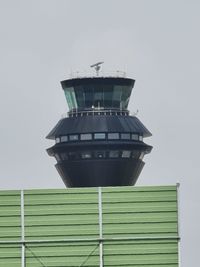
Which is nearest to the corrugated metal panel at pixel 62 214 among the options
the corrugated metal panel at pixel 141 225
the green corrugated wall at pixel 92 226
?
the green corrugated wall at pixel 92 226

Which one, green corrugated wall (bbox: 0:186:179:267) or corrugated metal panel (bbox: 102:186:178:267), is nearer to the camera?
corrugated metal panel (bbox: 102:186:178:267)

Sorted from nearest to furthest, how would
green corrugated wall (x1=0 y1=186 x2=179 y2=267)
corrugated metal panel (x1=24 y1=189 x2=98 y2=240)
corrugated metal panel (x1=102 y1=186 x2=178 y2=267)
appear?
corrugated metal panel (x1=102 y1=186 x2=178 y2=267) < green corrugated wall (x1=0 y1=186 x2=179 y2=267) < corrugated metal panel (x1=24 y1=189 x2=98 y2=240)

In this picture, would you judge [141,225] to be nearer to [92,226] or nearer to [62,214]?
[92,226]

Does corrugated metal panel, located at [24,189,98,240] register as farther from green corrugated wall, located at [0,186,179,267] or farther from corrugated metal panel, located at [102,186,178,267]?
corrugated metal panel, located at [102,186,178,267]

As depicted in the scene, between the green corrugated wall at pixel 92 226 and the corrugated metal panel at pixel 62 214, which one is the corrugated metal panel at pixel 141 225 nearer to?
the green corrugated wall at pixel 92 226

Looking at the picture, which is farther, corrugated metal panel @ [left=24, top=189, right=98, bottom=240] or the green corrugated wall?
corrugated metal panel @ [left=24, top=189, right=98, bottom=240]

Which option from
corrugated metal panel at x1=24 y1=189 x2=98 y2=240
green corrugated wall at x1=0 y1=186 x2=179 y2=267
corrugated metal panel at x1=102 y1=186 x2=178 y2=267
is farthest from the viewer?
corrugated metal panel at x1=24 y1=189 x2=98 y2=240

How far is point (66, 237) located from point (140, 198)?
644cm

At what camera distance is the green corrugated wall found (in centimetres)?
11438

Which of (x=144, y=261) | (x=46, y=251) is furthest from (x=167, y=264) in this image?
(x=46, y=251)

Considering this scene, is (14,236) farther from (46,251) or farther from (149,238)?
(149,238)

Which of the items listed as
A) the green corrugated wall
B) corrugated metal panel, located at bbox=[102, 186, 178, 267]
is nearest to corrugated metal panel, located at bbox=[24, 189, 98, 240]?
the green corrugated wall

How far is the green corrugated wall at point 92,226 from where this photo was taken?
375ft

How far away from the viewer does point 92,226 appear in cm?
11550
